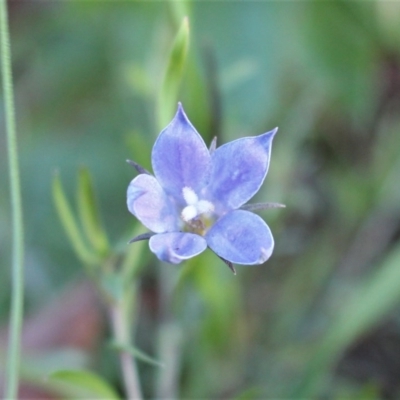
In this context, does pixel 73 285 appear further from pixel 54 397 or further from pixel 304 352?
pixel 304 352

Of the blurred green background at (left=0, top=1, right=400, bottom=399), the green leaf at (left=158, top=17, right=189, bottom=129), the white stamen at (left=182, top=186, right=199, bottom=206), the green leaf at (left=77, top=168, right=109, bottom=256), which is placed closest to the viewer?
the white stamen at (left=182, top=186, right=199, bottom=206)

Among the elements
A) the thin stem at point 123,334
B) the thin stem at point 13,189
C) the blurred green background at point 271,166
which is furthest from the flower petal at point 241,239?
the blurred green background at point 271,166

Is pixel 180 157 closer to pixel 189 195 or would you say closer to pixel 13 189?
pixel 189 195

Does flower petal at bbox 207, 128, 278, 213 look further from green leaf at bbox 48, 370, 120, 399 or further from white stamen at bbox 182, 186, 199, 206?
green leaf at bbox 48, 370, 120, 399

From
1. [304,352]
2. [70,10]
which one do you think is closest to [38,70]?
[70,10]

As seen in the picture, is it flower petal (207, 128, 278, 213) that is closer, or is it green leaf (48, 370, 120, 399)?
flower petal (207, 128, 278, 213)

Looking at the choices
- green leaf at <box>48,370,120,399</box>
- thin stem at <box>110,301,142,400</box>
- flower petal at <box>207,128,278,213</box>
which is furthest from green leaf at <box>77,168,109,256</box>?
flower petal at <box>207,128,278,213</box>

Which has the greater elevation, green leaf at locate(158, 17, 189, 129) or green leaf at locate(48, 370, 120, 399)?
green leaf at locate(158, 17, 189, 129)
